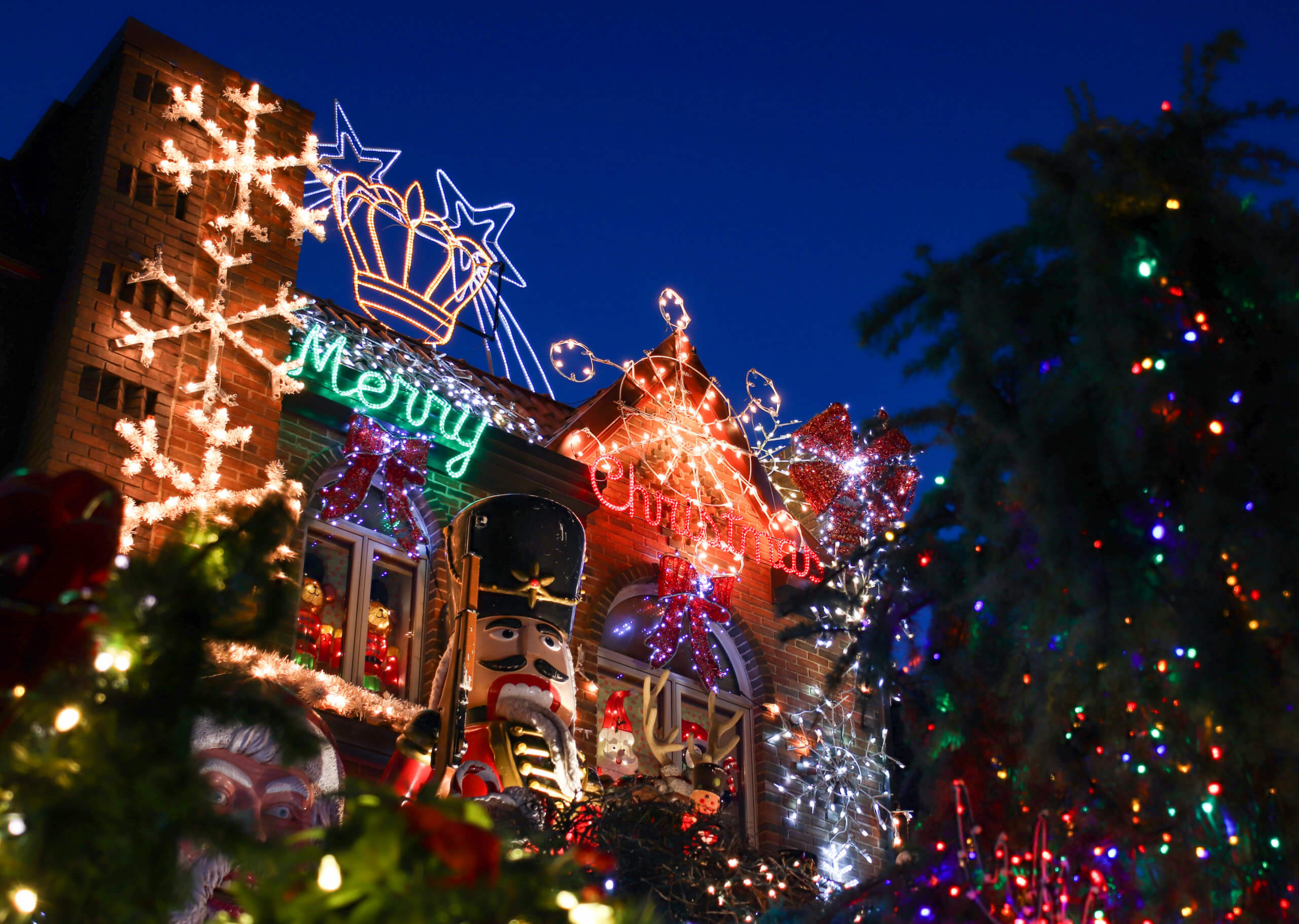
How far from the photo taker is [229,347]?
9297mm

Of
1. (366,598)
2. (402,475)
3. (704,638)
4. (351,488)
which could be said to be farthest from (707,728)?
(351,488)

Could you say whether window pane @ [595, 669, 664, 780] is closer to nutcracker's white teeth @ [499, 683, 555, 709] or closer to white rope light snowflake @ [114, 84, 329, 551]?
nutcracker's white teeth @ [499, 683, 555, 709]

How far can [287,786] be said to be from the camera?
596 centimetres

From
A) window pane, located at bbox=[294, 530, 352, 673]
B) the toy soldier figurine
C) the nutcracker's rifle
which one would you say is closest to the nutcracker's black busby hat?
the toy soldier figurine

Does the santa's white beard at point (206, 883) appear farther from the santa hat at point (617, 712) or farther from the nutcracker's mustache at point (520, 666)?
the santa hat at point (617, 712)

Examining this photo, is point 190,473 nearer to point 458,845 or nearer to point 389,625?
point 389,625

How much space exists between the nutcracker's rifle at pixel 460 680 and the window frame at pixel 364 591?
1255 mm

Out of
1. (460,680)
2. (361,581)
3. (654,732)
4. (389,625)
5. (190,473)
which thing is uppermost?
(190,473)

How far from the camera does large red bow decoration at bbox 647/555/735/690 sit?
11023 mm

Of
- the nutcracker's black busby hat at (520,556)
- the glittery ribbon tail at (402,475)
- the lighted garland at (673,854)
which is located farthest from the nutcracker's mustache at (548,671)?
the glittery ribbon tail at (402,475)

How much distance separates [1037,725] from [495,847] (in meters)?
3.01

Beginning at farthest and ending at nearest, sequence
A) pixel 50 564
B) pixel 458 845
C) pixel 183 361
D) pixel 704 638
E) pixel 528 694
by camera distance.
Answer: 1. pixel 704 638
2. pixel 183 361
3. pixel 528 694
4. pixel 50 564
5. pixel 458 845

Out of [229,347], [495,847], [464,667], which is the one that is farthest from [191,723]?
[229,347]

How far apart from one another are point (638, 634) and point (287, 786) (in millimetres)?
5515
